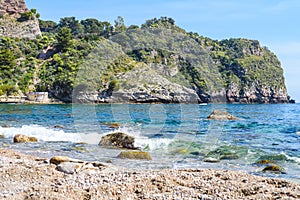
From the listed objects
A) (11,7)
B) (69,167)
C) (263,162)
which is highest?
(11,7)

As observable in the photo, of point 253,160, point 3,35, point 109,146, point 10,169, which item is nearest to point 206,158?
point 253,160

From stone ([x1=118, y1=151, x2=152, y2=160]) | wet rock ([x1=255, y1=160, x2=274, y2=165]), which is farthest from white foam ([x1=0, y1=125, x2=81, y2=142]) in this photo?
wet rock ([x1=255, y1=160, x2=274, y2=165])

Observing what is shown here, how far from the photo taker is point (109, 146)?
18266 millimetres

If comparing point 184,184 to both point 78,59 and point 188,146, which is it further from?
point 78,59

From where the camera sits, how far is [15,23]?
152250 mm

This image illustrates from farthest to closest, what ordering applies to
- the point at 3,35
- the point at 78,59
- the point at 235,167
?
the point at 3,35 < the point at 78,59 < the point at 235,167

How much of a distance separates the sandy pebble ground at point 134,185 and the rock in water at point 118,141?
8667mm

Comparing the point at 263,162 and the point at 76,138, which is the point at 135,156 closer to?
the point at 263,162

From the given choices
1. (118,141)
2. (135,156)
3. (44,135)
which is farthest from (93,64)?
(135,156)

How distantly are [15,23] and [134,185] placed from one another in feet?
529

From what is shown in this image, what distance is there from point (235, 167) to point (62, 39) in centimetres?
12422

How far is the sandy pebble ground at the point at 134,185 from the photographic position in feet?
24.0

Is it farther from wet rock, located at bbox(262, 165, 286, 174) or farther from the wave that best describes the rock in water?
wet rock, located at bbox(262, 165, 286, 174)

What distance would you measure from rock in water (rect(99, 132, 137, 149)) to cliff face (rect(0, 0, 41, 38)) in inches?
5538
